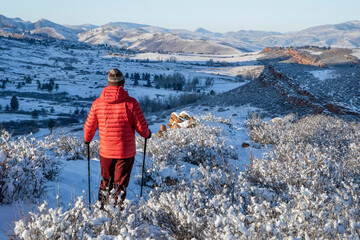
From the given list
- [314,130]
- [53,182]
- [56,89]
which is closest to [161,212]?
[53,182]

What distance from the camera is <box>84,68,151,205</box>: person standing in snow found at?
10.6 feet

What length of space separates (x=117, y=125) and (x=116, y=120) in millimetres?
63

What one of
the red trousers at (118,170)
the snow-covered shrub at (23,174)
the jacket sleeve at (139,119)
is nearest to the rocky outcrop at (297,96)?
the jacket sleeve at (139,119)

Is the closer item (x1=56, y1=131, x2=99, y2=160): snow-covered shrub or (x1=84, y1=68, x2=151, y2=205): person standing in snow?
(x1=84, y1=68, x2=151, y2=205): person standing in snow

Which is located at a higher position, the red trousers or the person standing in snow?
the person standing in snow

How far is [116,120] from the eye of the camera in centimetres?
326

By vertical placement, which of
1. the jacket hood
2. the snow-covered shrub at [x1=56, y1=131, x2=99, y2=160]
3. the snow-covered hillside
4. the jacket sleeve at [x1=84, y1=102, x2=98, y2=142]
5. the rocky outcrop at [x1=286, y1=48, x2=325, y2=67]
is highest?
the rocky outcrop at [x1=286, y1=48, x2=325, y2=67]

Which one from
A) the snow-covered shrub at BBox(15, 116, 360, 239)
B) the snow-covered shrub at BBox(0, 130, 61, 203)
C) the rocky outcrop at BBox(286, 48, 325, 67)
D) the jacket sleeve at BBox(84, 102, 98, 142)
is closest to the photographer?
the snow-covered shrub at BBox(15, 116, 360, 239)

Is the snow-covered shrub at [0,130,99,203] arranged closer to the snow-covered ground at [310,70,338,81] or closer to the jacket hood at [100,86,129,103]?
the jacket hood at [100,86,129,103]

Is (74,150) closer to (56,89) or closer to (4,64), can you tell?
(56,89)

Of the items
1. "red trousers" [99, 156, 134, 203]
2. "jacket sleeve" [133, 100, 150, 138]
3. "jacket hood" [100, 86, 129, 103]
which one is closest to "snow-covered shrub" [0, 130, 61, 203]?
"red trousers" [99, 156, 134, 203]

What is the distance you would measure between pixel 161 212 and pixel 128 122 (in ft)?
3.71

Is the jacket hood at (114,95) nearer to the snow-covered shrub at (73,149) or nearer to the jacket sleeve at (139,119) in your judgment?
the jacket sleeve at (139,119)

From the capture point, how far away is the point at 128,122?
10.8 ft
